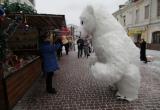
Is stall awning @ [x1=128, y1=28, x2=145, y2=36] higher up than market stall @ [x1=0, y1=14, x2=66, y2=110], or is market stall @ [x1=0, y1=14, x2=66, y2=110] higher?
stall awning @ [x1=128, y1=28, x2=145, y2=36]

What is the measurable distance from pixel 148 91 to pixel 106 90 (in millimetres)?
1231

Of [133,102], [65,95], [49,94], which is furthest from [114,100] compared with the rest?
[49,94]

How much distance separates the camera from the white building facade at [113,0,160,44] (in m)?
25.5

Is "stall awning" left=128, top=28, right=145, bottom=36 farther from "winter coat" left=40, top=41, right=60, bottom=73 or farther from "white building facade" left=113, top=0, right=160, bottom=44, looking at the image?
"winter coat" left=40, top=41, right=60, bottom=73

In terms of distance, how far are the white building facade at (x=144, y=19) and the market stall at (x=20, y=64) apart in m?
19.1

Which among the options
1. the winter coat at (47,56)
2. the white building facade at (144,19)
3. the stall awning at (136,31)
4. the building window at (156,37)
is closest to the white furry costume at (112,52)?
the winter coat at (47,56)

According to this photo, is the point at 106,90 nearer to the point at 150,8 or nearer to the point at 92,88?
the point at 92,88

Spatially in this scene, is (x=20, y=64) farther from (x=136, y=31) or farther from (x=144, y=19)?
(x=136, y=31)

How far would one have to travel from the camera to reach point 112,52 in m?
5.01

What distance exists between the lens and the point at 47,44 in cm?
586

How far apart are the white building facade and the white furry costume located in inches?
822

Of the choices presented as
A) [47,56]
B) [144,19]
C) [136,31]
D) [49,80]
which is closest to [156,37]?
[144,19]

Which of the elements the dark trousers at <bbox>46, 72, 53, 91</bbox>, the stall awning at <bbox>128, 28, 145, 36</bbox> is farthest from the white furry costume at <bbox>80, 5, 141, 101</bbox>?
the stall awning at <bbox>128, 28, 145, 36</bbox>

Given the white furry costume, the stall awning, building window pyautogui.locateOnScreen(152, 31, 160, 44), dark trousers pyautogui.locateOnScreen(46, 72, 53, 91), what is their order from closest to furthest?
1. the white furry costume
2. dark trousers pyautogui.locateOnScreen(46, 72, 53, 91)
3. building window pyautogui.locateOnScreen(152, 31, 160, 44)
4. the stall awning
